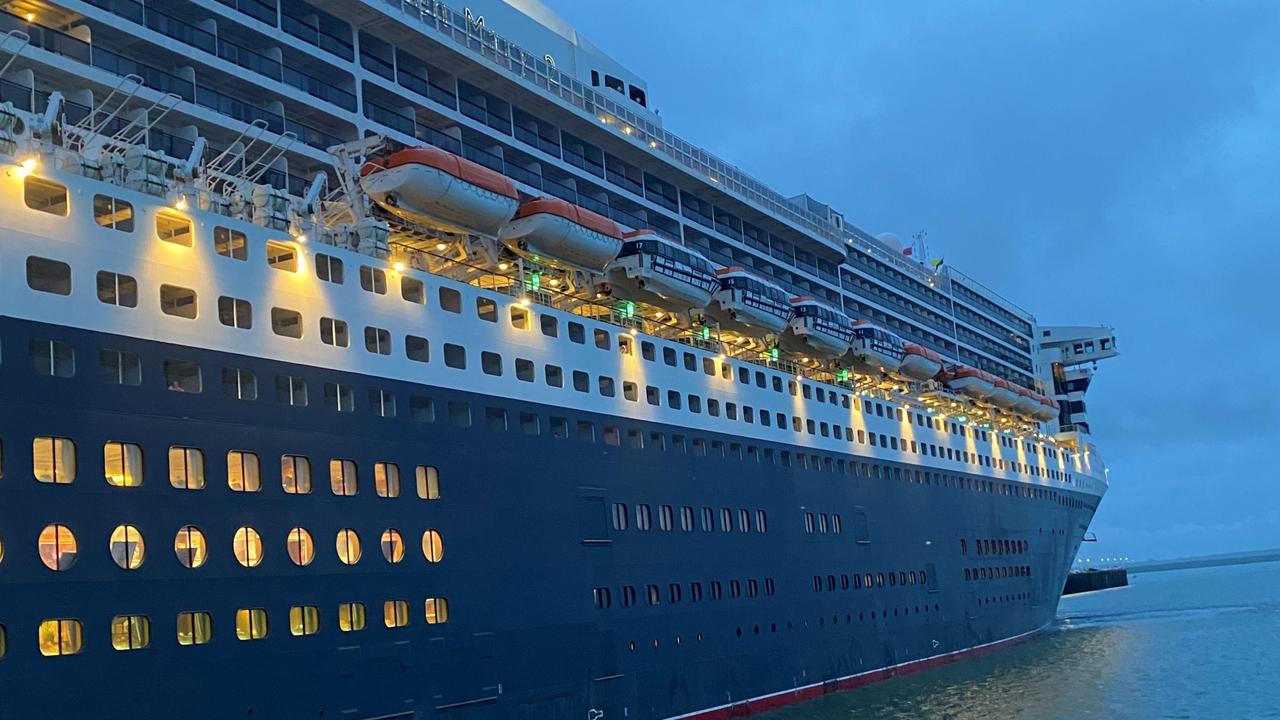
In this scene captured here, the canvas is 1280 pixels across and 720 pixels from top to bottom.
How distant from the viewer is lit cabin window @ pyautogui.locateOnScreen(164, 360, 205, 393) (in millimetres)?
16669

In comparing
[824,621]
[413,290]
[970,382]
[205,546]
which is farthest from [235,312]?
[970,382]

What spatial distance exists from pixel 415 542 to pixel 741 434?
40.1 feet

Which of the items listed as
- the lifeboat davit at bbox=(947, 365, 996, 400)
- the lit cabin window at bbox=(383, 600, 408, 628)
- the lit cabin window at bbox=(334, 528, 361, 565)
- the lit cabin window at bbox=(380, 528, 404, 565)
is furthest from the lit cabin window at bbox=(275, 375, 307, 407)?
the lifeboat davit at bbox=(947, 365, 996, 400)

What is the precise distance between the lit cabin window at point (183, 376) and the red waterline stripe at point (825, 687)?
13.0 meters

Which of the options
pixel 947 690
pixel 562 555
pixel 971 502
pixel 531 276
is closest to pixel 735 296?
pixel 531 276

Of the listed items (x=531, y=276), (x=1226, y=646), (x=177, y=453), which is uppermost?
(x=531, y=276)

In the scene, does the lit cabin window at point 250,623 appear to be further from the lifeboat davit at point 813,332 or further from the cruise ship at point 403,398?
the lifeboat davit at point 813,332

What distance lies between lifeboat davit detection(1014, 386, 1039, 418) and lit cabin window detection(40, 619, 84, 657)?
135 ft

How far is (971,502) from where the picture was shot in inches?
1688

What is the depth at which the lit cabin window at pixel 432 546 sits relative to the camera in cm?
1992

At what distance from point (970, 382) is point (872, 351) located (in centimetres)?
865

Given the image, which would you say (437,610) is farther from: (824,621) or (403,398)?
(824,621)

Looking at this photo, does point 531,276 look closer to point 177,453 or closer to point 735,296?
point 735,296

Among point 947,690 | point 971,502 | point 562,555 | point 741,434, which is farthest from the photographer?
point 971,502
